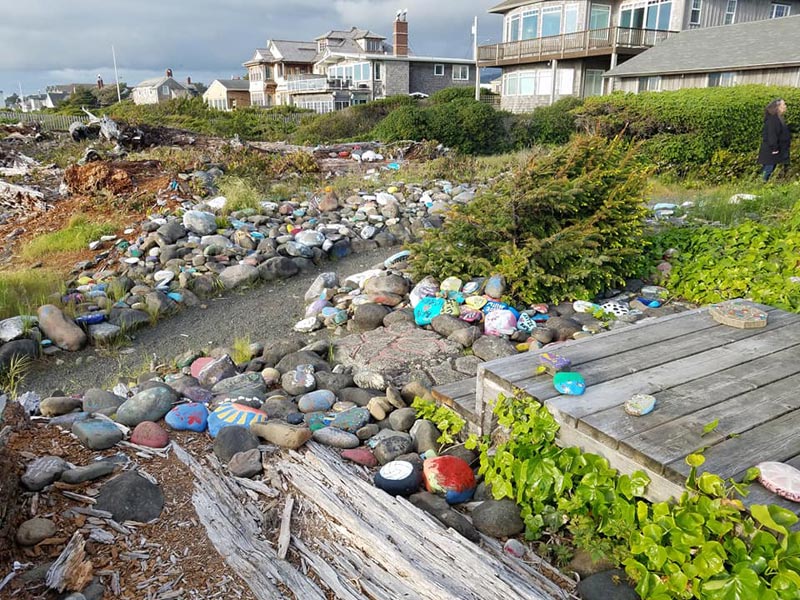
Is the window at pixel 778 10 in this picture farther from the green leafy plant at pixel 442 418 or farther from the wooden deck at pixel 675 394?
the green leafy plant at pixel 442 418

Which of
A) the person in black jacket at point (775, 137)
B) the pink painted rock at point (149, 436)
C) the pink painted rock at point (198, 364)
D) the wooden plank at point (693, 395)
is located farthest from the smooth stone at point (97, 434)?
the person in black jacket at point (775, 137)

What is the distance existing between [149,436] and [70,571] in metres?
1.03

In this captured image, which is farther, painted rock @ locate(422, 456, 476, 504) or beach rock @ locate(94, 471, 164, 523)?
painted rock @ locate(422, 456, 476, 504)

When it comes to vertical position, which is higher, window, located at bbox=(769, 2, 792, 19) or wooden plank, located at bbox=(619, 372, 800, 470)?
window, located at bbox=(769, 2, 792, 19)

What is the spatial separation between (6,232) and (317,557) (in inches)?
382

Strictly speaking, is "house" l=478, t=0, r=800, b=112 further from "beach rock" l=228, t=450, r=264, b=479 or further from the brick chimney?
Answer: "beach rock" l=228, t=450, r=264, b=479

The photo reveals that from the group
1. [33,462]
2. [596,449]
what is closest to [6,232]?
[33,462]

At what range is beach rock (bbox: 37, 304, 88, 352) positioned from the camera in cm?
552

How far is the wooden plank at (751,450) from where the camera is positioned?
2.07 metres

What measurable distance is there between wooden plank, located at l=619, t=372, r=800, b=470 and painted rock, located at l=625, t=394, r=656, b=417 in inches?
3.9

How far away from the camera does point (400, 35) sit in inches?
1452

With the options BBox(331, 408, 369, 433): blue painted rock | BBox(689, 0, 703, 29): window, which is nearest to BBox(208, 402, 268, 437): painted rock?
BBox(331, 408, 369, 433): blue painted rock

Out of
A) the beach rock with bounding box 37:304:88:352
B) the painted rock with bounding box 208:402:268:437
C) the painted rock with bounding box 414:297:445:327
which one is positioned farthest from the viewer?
the beach rock with bounding box 37:304:88:352

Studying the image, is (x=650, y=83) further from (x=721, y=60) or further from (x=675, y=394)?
(x=675, y=394)
